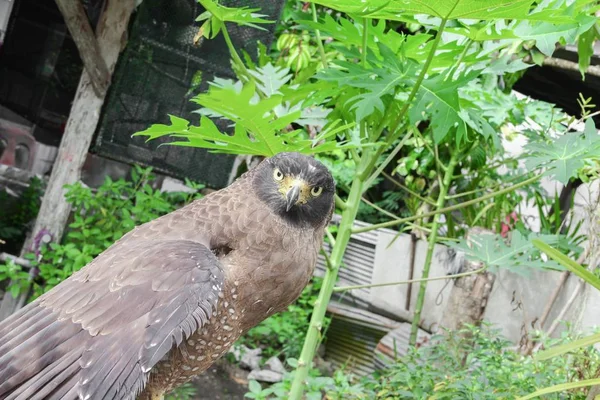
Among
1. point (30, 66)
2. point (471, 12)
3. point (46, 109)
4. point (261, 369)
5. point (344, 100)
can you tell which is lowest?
point (261, 369)

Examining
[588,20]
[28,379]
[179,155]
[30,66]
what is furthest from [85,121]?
[588,20]

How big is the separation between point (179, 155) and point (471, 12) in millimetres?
2466

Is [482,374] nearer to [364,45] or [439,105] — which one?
[439,105]

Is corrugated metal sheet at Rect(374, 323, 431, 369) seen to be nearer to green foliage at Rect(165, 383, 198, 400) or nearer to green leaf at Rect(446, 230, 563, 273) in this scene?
green foliage at Rect(165, 383, 198, 400)

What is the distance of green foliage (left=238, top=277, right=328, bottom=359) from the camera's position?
4.08 meters

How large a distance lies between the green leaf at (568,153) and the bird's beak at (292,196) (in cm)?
63

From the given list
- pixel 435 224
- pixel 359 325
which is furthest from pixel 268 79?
→ pixel 359 325

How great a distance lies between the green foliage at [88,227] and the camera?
3.33 m

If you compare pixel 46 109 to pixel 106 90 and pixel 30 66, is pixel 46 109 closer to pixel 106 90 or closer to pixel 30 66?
pixel 30 66

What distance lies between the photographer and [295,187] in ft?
4.21

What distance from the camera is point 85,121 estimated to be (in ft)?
11.1

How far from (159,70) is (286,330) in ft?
6.34

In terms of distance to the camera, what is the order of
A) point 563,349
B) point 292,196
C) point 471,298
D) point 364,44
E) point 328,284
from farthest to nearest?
point 471,298 → point 328,284 → point 364,44 → point 292,196 → point 563,349

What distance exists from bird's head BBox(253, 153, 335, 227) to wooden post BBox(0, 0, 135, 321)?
2.28 m
